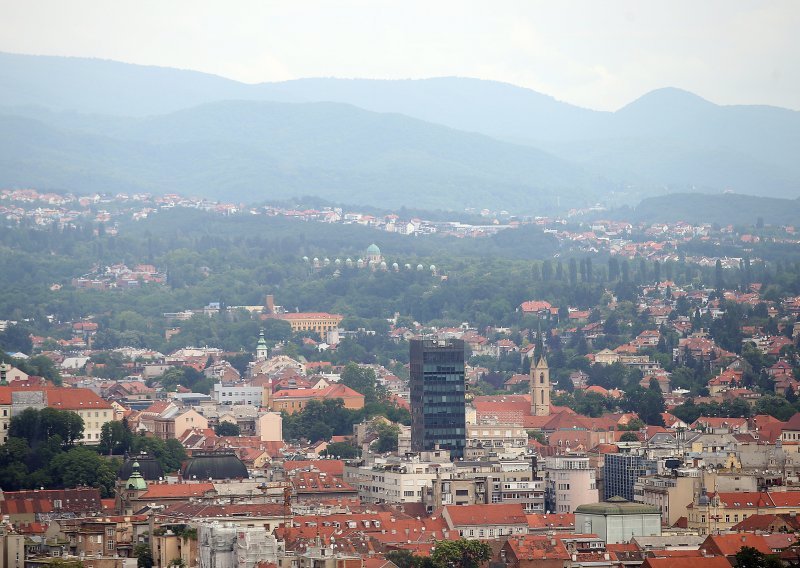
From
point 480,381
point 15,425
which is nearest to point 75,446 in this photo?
point 15,425

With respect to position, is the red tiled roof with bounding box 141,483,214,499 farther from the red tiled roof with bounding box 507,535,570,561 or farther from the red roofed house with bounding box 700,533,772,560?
the red roofed house with bounding box 700,533,772,560

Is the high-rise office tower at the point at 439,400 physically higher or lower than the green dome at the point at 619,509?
higher

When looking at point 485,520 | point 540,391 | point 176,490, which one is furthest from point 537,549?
point 540,391

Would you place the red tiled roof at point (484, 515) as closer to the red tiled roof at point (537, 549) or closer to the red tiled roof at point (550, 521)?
the red tiled roof at point (550, 521)

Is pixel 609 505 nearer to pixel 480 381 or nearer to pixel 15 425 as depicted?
pixel 15 425

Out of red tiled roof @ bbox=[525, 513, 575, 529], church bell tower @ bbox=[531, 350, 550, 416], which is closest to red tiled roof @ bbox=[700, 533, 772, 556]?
red tiled roof @ bbox=[525, 513, 575, 529]

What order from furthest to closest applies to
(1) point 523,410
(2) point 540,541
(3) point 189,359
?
1. (3) point 189,359
2. (1) point 523,410
3. (2) point 540,541

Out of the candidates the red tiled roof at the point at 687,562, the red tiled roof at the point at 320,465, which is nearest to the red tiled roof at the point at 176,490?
the red tiled roof at the point at 320,465

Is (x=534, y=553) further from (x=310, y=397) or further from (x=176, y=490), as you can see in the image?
(x=310, y=397)
